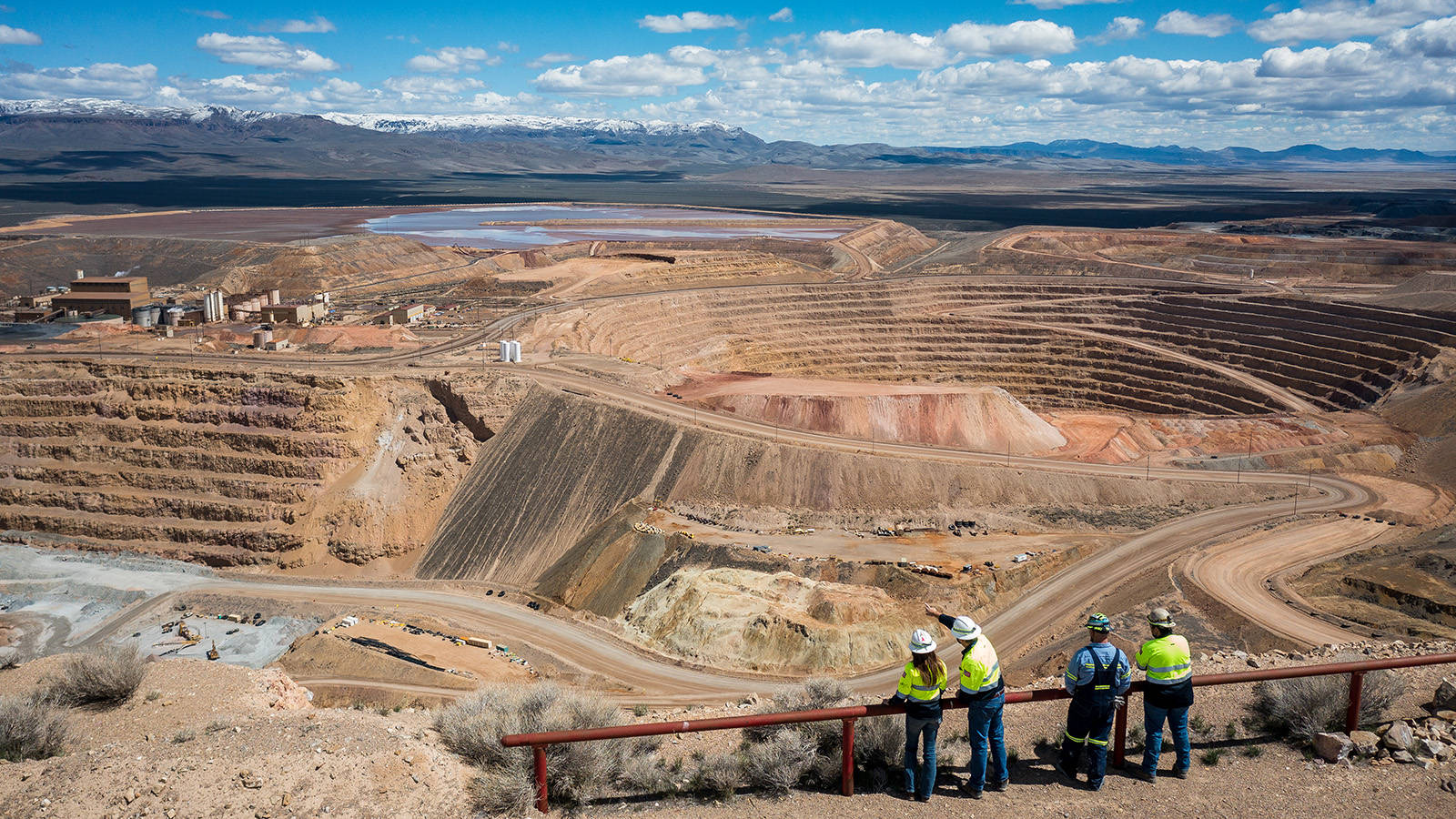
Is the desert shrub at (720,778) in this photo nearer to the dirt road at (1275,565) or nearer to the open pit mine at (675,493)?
the open pit mine at (675,493)

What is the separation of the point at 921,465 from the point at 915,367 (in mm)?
44044

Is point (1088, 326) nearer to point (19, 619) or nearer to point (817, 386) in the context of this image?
point (817, 386)

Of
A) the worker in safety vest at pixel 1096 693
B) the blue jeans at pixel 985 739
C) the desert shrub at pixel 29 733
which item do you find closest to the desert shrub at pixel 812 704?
the blue jeans at pixel 985 739

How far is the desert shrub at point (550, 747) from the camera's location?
13070mm

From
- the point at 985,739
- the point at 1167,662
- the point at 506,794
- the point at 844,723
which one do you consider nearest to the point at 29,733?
the point at 506,794

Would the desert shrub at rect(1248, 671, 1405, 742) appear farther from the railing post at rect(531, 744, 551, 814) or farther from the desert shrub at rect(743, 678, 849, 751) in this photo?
the railing post at rect(531, 744, 551, 814)

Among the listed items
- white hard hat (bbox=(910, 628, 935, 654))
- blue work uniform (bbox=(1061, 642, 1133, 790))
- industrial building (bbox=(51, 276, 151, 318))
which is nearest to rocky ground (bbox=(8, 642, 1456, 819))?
blue work uniform (bbox=(1061, 642, 1133, 790))

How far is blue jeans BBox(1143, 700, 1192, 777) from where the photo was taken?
12953 mm

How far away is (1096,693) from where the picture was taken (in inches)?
501

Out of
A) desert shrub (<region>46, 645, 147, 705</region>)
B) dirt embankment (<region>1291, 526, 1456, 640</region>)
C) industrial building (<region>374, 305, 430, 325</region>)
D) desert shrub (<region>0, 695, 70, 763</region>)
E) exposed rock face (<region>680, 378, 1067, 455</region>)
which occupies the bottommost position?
dirt embankment (<region>1291, 526, 1456, 640</region>)

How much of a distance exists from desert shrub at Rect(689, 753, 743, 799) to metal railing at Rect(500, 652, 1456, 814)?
734 millimetres

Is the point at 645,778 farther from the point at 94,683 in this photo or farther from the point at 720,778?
the point at 94,683

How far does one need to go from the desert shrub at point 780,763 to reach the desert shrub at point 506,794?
9.54 ft

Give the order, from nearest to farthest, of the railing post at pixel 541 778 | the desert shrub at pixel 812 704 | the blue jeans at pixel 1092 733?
the railing post at pixel 541 778
the blue jeans at pixel 1092 733
the desert shrub at pixel 812 704
